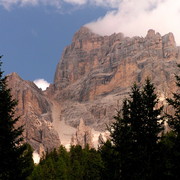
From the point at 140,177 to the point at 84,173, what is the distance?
37.7 meters

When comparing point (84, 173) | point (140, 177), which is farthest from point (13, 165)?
point (84, 173)

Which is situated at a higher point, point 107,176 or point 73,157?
point 73,157

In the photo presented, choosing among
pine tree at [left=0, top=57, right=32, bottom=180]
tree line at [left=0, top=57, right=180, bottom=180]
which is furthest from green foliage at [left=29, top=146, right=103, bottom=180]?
pine tree at [left=0, top=57, right=32, bottom=180]

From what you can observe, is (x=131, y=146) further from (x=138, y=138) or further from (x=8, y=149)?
(x=8, y=149)

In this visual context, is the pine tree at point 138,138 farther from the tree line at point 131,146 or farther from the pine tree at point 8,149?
the pine tree at point 8,149

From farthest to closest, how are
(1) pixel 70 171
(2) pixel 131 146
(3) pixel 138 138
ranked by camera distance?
1. (1) pixel 70 171
2. (3) pixel 138 138
3. (2) pixel 131 146

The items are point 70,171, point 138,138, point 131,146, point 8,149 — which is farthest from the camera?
point 70,171

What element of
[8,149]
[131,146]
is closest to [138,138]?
[131,146]

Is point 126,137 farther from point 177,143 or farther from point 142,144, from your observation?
point 177,143

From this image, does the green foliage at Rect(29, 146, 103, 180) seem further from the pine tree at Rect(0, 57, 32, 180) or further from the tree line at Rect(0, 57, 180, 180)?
the pine tree at Rect(0, 57, 32, 180)

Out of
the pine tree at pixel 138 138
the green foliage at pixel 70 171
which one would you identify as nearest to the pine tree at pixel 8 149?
the pine tree at pixel 138 138

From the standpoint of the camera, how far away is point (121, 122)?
33531mm

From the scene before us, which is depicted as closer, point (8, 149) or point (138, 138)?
point (8, 149)

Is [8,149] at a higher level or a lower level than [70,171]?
lower
